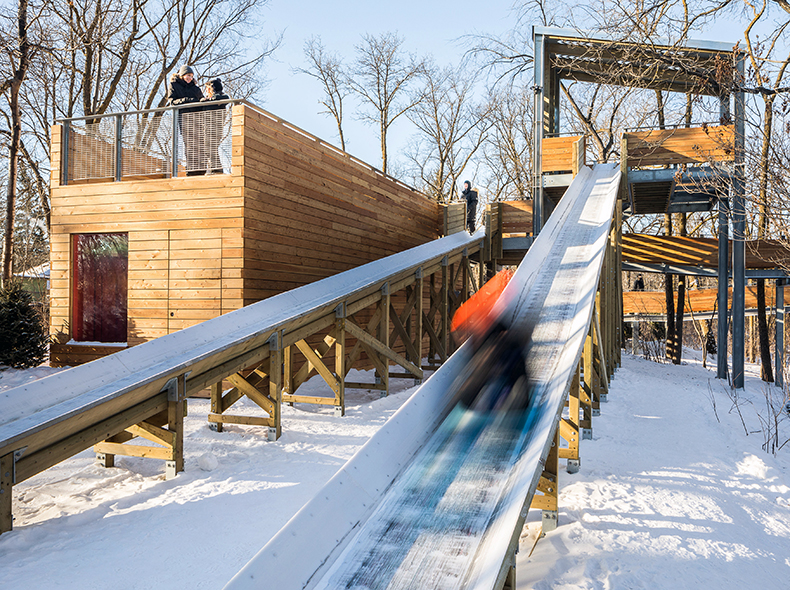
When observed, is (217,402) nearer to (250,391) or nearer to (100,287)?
(250,391)

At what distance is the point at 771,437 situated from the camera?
6398 mm

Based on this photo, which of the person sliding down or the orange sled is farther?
the orange sled

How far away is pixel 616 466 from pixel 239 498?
3582 mm

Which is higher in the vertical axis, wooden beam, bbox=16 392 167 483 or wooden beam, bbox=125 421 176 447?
wooden beam, bbox=16 392 167 483

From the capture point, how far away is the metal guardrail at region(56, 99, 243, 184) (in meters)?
8.70

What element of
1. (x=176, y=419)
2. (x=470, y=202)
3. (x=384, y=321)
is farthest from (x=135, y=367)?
(x=470, y=202)

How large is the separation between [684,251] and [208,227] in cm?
1164

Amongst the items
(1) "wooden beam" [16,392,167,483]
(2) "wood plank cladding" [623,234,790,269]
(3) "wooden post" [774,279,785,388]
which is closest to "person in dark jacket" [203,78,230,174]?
(1) "wooden beam" [16,392,167,483]

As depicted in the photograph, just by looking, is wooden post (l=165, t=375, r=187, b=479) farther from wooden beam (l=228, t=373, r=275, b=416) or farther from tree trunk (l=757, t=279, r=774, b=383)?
tree trunk (l=757, t=279, r=774, b=383)

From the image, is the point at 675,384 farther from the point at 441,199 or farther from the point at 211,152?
the point at 441,199

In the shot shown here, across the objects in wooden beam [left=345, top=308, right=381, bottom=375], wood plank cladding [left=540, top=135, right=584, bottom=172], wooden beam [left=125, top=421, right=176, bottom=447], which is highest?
wood plank cladding [left=540, top=135, right=584, bottom=172]

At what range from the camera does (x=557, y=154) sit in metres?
12.3

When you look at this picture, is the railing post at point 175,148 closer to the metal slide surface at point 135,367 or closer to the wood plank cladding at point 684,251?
the metal slide surface at point 135,367

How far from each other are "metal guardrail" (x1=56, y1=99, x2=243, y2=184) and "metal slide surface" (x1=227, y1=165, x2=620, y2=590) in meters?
5.87
